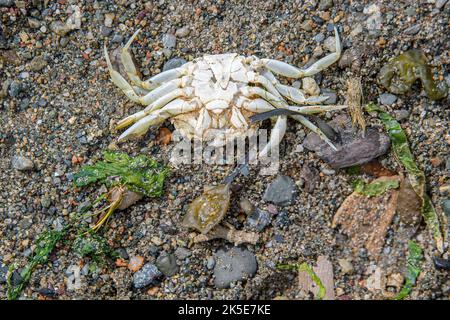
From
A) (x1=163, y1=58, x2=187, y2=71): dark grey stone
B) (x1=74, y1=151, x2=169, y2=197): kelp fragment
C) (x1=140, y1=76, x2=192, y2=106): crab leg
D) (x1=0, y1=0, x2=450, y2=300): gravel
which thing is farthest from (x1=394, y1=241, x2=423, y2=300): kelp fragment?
(x1=163, y1=58, x2=187, y2=71): dark grey stone

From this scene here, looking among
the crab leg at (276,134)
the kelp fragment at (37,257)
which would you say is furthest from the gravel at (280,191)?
the kelp fragment at (37,257)

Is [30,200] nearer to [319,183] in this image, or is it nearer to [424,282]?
[319,183]

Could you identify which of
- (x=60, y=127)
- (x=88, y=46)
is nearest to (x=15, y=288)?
(x=60, y=127)

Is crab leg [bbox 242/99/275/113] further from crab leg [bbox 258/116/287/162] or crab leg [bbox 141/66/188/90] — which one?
crab leg [bbox 141/66/188/90]

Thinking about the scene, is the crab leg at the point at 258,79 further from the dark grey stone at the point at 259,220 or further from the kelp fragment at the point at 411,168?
the dark grey stone at the point at 259,220

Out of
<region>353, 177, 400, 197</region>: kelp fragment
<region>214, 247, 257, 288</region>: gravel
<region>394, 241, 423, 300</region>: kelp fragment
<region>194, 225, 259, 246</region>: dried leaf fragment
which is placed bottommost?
<region>394, 241, 423, 300</region>: kelp fragment
